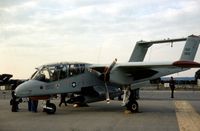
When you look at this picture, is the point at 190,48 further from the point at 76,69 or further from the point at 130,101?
the point at 76,69

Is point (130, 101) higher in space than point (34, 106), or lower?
higher

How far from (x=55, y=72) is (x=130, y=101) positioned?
4259 millimetres

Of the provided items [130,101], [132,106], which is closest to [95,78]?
[130,101]

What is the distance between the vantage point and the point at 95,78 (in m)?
21.8

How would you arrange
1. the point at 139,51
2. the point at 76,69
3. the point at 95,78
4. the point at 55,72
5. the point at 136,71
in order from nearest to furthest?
the point at 55,72 → the point at 136,71 → the point at 76,69 → the point at 95,78 → the point at 139,51

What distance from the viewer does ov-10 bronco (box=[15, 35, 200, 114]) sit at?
1966 cm

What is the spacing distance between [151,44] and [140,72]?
4984mm

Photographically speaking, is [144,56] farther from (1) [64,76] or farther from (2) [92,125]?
(2) [92,125]

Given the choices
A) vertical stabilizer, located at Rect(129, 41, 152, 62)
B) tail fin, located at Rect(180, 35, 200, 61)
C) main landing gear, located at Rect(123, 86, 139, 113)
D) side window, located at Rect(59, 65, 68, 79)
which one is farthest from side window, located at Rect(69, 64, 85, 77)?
vertical stabilizer, located at Rect(129, 41, 152, 62)

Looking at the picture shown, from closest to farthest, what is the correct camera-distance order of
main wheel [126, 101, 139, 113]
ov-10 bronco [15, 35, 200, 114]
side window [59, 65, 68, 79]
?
1. ov-10 bronco [15, 35, 200, 114]
2. main wheel [126, 101, 139, 113]
3. side window [59, 65, 68, 79]

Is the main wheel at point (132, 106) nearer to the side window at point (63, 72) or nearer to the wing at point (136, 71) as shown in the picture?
the wing at point (136, 71)

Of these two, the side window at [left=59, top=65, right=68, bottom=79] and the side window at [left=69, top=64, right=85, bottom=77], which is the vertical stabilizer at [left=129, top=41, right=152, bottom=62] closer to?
the side window at [left=69, top=64, right=85, bottom=77]

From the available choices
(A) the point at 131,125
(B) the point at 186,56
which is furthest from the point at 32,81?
(B) the point at 186,56

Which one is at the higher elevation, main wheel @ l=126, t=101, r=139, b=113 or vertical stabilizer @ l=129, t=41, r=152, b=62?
vertical stabilizer @ l=129, t=41, r=152, b=62
